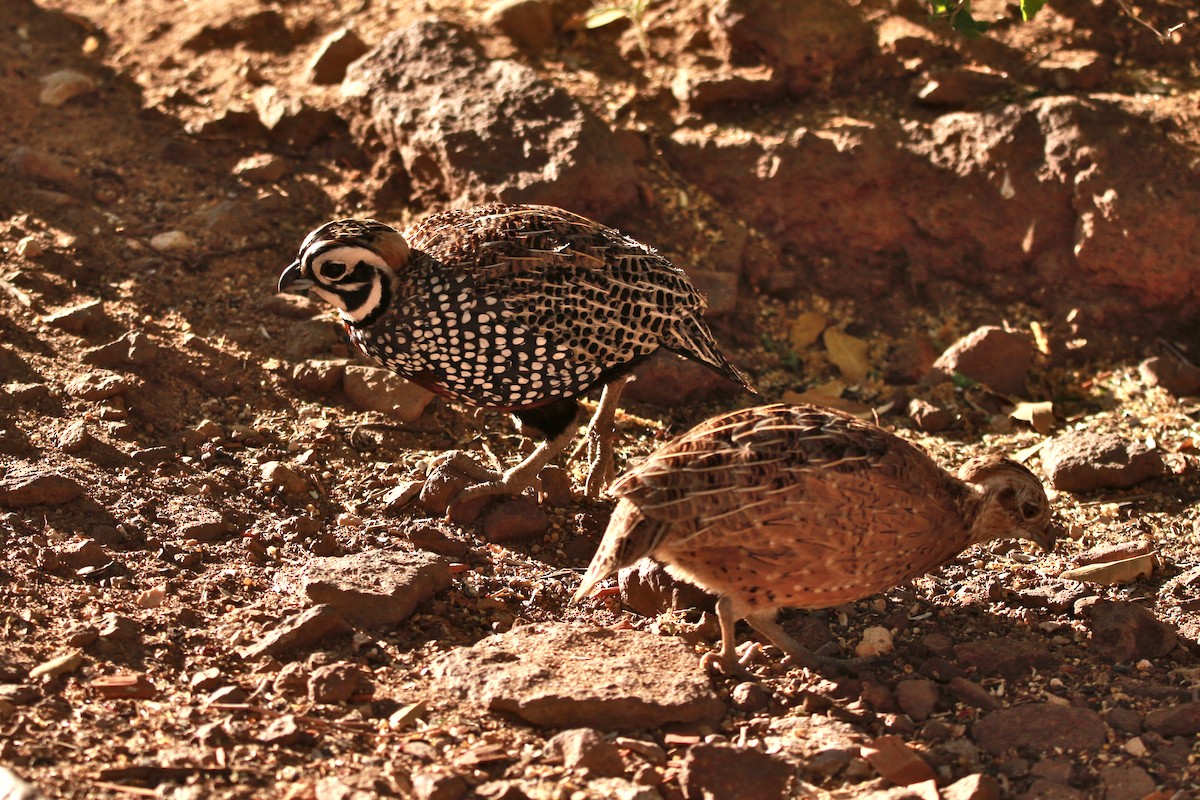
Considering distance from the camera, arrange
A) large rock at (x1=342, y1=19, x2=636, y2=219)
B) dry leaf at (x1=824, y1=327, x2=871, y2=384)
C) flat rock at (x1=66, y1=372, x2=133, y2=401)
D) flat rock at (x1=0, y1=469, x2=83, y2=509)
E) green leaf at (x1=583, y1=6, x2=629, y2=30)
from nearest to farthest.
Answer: flat rock at (x1=0, y1=469, x2=83, y2=509)
flat rock at (x1=66, y1=372, x2=133, y2=401)
large rock at (x1=342, y1=19, x2=636, y2=219)
dry leaf at (x1=824, y1=327, x2=871, y2=384)
green leaf at (x1=583, y1=6, x2=629, y2=30)

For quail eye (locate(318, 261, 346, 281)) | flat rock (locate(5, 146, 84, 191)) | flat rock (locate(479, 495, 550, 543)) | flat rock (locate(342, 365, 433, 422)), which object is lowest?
flat rock (locate(479, 495, 550, 543))

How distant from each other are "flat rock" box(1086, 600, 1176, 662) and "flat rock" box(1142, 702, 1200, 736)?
16.4 inches

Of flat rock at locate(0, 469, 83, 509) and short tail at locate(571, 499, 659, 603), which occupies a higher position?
flat rock at locate(0, 469, 83, 509)

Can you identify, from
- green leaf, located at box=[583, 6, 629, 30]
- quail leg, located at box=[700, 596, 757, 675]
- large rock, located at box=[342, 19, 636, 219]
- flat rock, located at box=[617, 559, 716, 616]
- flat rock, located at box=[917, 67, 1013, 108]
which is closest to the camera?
quail leg, located at box=[700, 596, 757, 675]

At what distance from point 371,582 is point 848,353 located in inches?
129

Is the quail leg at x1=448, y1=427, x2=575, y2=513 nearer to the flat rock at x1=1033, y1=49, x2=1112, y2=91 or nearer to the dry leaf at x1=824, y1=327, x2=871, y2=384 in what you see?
the dry leaf at x1=824, y1=327, x2=871, y2=384

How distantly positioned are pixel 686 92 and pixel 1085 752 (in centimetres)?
467

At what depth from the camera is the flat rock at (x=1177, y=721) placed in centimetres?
430

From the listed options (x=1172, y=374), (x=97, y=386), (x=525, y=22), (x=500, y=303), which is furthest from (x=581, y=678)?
(x=525, y=22)

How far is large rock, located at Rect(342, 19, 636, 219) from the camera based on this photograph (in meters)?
6.78

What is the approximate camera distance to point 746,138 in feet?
24.2

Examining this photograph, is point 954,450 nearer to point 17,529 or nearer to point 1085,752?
point 1085,752

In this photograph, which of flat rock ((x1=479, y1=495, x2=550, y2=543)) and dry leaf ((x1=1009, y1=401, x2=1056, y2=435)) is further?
dry leaf ((x1=1009, y1=401, x2=1056, y2=435))

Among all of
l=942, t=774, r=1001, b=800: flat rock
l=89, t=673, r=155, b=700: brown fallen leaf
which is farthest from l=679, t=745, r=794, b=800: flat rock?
l=89, t=673, r=155, b=700: brown fallen leaf
